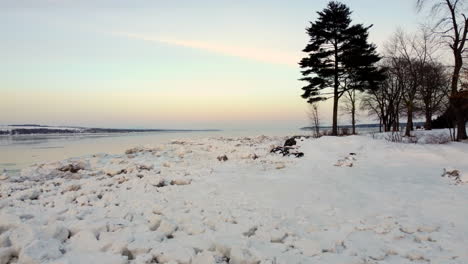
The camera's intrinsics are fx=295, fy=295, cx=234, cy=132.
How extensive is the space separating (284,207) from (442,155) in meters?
7.73

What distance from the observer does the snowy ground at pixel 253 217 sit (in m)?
3.99

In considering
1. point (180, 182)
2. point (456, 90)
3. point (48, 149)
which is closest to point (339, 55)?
point (456, 90)

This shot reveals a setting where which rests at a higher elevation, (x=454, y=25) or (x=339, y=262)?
(x=454, y=25)

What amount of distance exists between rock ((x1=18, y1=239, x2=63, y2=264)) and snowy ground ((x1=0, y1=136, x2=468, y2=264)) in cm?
1

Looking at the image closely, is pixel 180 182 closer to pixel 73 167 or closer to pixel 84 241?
pixel 84 241

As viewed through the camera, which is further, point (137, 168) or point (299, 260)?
point (137, 168)

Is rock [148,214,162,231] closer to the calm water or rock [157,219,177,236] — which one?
rock [157,219,177,236]

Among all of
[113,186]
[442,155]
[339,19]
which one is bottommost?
[113,186]

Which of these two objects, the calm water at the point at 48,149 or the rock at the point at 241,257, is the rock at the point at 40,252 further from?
the calm water at the point at 48,149

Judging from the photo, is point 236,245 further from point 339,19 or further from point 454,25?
point 339,19

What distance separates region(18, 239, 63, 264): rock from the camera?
365cm

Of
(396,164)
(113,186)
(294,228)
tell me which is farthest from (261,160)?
(294,228)

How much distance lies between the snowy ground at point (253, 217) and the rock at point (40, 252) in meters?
0.01

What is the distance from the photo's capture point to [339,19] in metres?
22.3
